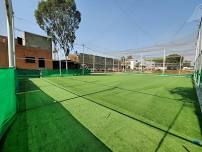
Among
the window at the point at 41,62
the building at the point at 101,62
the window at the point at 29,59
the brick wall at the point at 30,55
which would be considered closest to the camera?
the brick wall at the point at 30,55

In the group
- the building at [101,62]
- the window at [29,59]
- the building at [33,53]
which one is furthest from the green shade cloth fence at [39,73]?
the building at [101,62]

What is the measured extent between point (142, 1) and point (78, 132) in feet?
44.8

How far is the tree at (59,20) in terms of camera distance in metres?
19.9

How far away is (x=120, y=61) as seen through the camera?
3609 cm

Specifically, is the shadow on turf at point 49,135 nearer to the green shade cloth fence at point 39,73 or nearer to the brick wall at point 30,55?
the green shade cloth fence at point 39,73

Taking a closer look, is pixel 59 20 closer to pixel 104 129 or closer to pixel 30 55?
pixel 30 55

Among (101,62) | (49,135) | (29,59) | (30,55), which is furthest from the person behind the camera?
(101,62)

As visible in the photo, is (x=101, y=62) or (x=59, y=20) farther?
(x=101, y=62)

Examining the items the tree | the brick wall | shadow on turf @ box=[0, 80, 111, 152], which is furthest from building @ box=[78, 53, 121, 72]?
shadow on turf @ box=[0, 80, 111, 152]

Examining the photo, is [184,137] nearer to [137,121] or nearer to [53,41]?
[137,121]

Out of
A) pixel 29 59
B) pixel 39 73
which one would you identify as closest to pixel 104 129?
pixel 39 73

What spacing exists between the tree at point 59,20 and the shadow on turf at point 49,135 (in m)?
19.6

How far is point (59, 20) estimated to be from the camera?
2031 centimetres

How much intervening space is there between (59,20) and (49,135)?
21.0 metres
